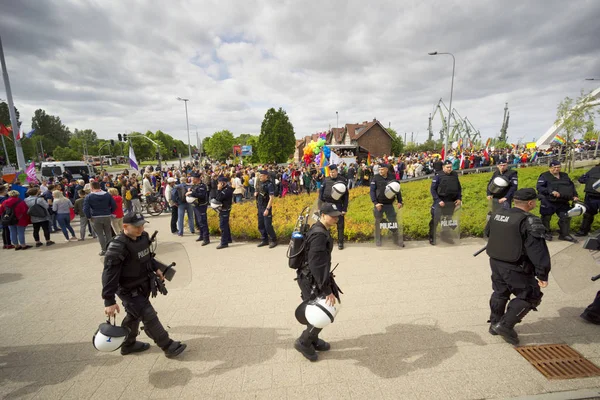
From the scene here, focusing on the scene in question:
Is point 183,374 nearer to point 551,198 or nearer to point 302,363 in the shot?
point 302,363

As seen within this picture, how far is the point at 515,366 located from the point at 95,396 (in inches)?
175

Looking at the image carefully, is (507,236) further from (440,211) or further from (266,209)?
(266,209)

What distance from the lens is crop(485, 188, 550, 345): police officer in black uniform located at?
2943mm

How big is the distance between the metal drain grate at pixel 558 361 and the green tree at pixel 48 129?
103 meters

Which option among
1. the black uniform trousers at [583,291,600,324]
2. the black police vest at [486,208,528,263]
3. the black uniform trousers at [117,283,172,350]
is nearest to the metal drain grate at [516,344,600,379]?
the black uniform trousers at [583,291,600,324]

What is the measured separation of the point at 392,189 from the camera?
623cm

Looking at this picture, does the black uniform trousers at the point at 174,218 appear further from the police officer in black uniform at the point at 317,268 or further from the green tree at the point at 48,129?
the green tree at the point at 48,129

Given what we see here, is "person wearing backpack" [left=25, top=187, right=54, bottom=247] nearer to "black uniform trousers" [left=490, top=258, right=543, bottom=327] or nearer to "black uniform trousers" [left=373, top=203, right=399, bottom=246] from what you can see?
"black uniform trousers" [left=373, top=203, right=399, bottom=246]

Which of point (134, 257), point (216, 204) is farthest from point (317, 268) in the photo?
point (216, 204)

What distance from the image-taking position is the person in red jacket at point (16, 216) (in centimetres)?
771

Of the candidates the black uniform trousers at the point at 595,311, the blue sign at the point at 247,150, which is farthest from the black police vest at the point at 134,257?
the blue sign at the point at 247,150

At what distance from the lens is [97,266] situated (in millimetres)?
6629

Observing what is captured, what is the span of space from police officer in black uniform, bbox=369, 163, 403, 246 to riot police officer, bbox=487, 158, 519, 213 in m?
2.12

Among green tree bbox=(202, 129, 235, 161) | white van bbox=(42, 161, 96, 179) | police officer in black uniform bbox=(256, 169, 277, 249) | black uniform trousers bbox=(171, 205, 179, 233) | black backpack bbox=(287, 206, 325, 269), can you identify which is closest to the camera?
black backpack bbox=(287, 206, 325, 269)
